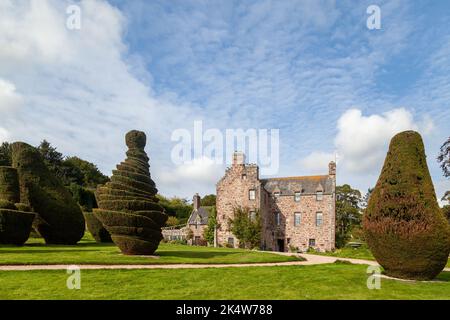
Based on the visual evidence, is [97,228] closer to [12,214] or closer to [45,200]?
[45,200]

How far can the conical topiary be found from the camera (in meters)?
11.4

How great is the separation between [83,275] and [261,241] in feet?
87.7

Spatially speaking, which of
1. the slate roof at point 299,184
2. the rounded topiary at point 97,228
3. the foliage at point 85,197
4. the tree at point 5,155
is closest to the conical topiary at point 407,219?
the rounded topiary at point 97,228

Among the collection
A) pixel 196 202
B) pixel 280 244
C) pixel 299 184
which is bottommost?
pixel 280 244

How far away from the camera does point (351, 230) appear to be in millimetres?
53156

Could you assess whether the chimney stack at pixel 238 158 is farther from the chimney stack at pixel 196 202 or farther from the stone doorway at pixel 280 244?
the chimney stack at pixel 196 202

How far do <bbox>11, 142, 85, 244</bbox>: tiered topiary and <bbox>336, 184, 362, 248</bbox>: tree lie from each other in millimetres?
39239

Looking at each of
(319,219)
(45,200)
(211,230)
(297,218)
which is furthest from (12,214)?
(319,219)

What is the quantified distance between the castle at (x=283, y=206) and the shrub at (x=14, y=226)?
20.7m

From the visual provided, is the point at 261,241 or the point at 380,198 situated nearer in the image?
the point at 380,198

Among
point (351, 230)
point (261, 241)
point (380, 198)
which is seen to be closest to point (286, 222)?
point (261, 241)

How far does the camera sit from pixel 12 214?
2192cm

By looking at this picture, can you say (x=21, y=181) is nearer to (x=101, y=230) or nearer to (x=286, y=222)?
(x=101, y=230)

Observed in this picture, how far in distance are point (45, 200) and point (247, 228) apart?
19.2 m
